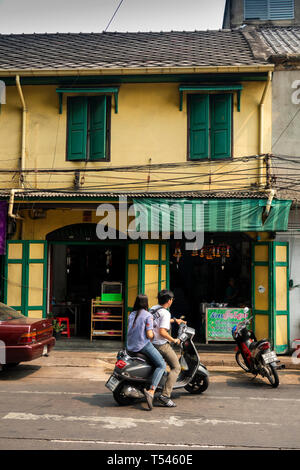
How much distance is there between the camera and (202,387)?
815cm

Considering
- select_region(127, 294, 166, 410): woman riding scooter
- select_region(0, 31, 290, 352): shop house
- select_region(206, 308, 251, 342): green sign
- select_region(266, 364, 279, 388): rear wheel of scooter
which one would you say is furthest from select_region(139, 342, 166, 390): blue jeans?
select_region(206, 308, 251, 342): green sign

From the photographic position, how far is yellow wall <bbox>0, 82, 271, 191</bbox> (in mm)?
12789

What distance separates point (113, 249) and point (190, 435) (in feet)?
29.1

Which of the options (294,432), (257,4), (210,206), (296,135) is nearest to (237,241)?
(210,206)

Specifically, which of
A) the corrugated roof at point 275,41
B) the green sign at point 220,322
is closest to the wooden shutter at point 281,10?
Result: the corrugated roof at point 275,41

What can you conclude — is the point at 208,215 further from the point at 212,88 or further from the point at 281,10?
the point at 281,10

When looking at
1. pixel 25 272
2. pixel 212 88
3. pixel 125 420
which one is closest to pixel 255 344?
pixel 125 420

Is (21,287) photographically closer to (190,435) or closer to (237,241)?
(237,241)

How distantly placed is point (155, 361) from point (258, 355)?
2.57m

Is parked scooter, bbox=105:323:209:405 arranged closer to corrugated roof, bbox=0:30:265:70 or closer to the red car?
Answer: the red car

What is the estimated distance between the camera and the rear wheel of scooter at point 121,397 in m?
7.24

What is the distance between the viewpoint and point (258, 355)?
890cm

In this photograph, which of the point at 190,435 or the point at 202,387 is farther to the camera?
the point at 202,387

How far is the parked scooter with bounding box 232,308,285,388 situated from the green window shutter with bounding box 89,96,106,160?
6277 mm
